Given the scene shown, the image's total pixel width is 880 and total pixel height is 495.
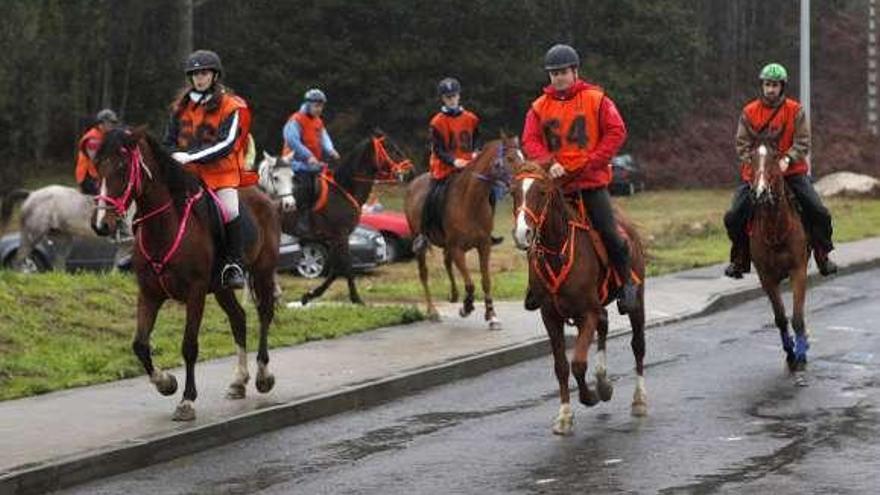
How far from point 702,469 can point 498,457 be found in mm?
1374

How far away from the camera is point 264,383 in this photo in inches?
499

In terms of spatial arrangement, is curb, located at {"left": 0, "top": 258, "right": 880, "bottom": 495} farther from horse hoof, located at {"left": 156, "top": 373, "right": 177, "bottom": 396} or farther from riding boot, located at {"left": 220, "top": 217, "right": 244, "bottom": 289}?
riding boot, located at {"left": 220, "top": 217, "right": 244, "bottom": 289}

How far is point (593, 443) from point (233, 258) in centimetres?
322

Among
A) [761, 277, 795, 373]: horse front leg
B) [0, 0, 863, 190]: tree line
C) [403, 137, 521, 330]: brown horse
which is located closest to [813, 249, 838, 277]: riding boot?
[761, 277, 795, 373]: horse front leg

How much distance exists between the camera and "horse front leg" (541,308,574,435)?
11.2 metres

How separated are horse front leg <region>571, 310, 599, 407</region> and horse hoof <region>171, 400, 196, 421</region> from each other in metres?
2.72

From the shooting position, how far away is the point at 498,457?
34.1ft

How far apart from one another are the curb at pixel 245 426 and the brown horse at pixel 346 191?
4.85 metres

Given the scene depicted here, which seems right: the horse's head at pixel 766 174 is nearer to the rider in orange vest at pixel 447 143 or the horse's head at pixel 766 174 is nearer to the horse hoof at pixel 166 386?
the rider in orange vest at pixel 447 143

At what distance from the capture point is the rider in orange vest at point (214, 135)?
12.2 m

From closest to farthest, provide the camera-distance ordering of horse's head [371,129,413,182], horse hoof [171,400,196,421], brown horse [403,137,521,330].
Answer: horse hoof [171,400,196,421]
brown horse [403,137,521,330]
horse's head [371,129,413,182]

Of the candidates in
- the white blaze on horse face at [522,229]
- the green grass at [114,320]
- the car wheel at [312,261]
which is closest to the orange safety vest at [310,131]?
the green grass at [114,320]

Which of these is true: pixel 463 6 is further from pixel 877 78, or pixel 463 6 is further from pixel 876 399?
pixel 876 399

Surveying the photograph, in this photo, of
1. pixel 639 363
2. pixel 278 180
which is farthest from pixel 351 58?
pixel 639 363
